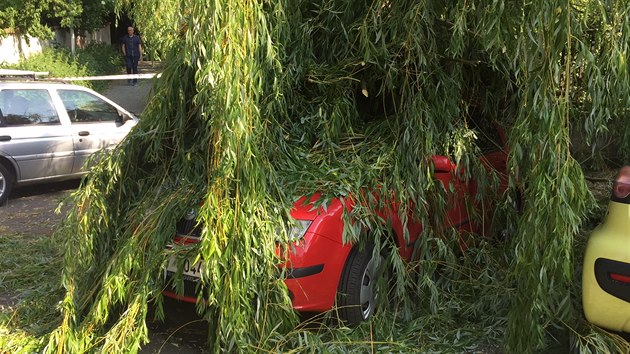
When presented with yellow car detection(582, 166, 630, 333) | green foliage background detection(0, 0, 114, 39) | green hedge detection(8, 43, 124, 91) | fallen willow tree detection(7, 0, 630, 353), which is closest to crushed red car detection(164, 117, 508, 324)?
fallen willow tree detection(7, 0, 630, 353)

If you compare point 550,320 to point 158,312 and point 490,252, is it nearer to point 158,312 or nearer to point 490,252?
point 490,252

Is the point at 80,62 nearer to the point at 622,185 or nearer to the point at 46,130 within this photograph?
the point at 46,130

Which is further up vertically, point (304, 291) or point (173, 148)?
point (173, 148)

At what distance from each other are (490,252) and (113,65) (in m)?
20.9

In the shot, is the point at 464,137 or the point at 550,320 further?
the point at 464,137

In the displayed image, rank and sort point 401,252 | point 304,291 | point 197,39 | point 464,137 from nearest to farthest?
1. point 197,39
2. point 304,291
3. point 401,252
4. point 464,137

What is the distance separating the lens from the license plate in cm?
381

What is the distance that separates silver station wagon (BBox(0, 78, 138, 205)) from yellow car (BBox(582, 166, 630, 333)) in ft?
20.1

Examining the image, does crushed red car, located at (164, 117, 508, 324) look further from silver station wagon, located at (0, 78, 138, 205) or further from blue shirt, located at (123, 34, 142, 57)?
blue shirt, located at (123, 34, 142, 57)

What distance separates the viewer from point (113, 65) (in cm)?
2309

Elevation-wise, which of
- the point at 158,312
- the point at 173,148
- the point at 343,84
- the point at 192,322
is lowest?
the point at 192,322

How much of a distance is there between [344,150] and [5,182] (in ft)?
18.2

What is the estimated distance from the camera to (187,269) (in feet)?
12.7

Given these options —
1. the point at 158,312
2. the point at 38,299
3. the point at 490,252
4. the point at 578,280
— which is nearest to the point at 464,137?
the point at 490,252
